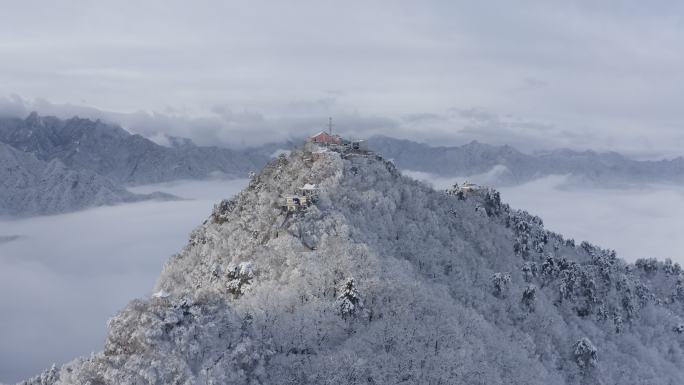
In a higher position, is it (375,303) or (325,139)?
(325,139)

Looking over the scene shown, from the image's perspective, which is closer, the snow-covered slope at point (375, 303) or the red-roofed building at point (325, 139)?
the snow-covered slope at point (375, 303)

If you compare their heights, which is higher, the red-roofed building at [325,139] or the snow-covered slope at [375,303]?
the red-roofed building at [325,139]

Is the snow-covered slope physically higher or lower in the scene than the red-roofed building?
lower

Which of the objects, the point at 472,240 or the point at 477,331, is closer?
the point at 477,331

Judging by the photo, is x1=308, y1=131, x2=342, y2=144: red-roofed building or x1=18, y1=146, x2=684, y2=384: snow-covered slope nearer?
x1=18, y1=146, x2=684, y2=384: snow-covered slope

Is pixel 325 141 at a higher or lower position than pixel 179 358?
higher

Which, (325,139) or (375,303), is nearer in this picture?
(375,303)

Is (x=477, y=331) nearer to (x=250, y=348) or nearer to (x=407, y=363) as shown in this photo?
(x=407, y=363)

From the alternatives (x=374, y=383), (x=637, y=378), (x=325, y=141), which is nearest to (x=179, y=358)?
(x=374, y=383)
